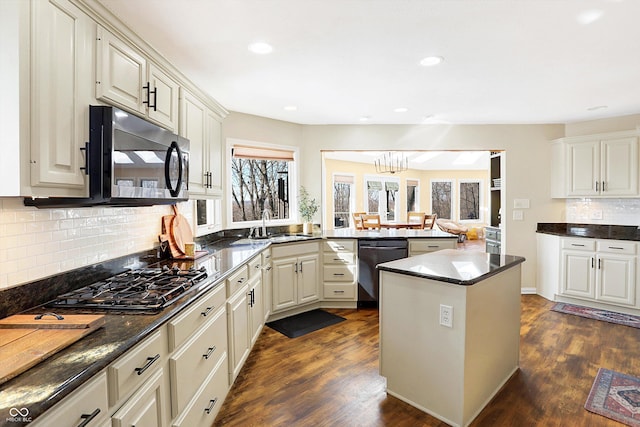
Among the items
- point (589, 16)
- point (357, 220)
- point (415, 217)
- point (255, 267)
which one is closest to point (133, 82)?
point (255, 267)

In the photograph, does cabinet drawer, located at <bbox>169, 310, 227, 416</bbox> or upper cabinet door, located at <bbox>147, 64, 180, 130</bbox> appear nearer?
cabinet drawer, located at <bbox>169, 310, 227, 416</bbox>

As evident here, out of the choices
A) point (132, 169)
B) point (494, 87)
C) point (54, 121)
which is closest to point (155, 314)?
point (132, 169)

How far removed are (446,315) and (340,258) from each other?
220 centimetres

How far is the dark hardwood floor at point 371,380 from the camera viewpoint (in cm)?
210

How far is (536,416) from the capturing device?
2113 millimetres

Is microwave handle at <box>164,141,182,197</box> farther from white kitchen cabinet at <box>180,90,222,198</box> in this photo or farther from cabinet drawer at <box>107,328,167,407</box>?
cabinet drawer at <box>107,328,167,407</box>

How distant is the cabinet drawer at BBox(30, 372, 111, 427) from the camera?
33.7 inches

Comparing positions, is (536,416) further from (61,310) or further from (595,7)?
(61,310)

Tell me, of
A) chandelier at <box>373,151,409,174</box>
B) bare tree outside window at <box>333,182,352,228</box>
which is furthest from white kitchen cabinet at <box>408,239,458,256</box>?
chandelier at <box>373,151,409,174</box>

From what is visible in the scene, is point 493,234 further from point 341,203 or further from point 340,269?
point 341,203

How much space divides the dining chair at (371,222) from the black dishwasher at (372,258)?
382 centimetres

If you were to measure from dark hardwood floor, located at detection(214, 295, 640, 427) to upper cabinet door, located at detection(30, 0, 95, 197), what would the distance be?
1.62 m

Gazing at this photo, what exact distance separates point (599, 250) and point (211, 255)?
4.35 m

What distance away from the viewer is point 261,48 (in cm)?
236
